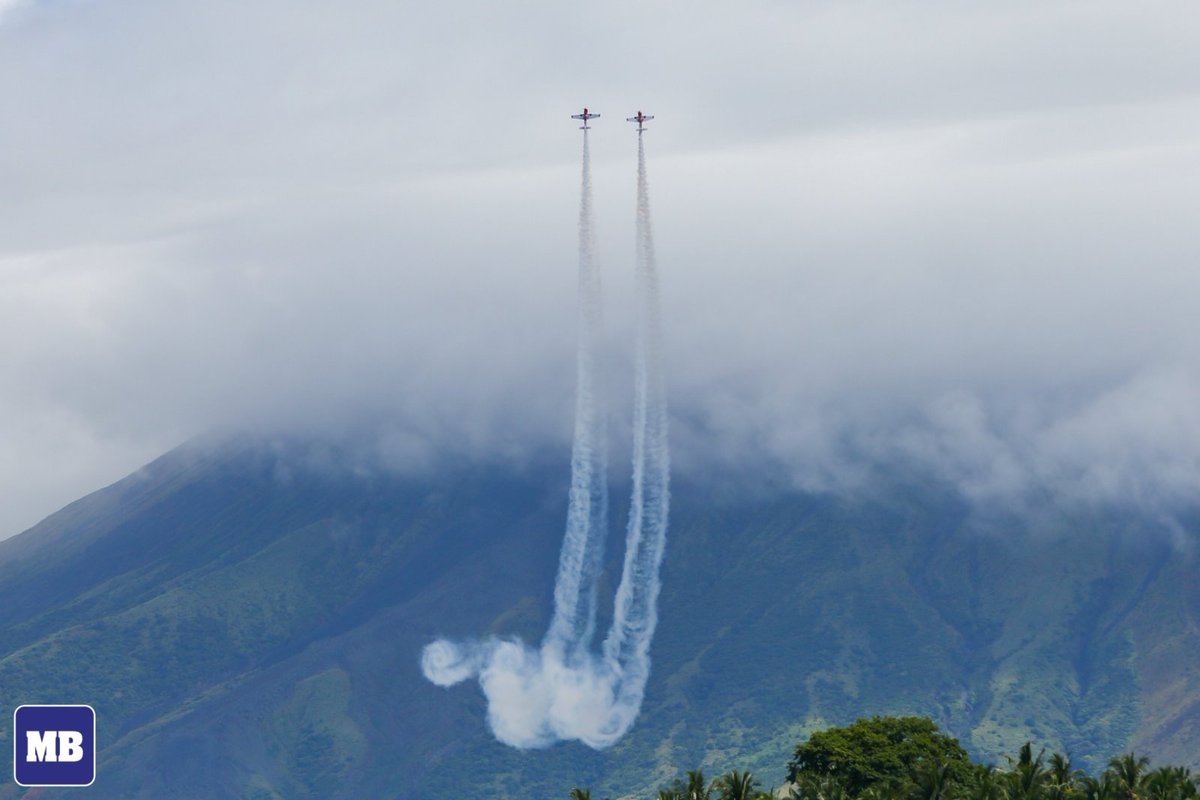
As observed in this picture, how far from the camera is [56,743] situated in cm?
8794

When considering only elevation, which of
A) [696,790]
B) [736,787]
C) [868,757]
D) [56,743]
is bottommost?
[56,743]

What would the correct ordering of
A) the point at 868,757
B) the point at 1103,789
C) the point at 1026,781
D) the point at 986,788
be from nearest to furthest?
the point at 986,788 → the point at 1103,789 → the point at 1026,781 → the point at 868,757

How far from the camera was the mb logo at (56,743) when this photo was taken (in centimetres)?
8688

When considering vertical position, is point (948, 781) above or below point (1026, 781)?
above

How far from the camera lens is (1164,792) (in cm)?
14588

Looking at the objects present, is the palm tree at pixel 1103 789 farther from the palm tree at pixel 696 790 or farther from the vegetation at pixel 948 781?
the palm tree at pixel 696 790

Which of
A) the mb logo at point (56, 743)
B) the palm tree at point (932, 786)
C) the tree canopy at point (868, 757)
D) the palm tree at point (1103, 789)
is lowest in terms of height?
the mb logo at point (56, 743)

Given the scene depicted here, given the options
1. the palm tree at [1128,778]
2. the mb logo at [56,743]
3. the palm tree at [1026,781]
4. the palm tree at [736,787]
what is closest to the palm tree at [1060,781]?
the palm tree at [1026,781]

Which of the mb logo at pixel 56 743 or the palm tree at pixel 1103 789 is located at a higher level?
the palm tree at pixel 1103 789

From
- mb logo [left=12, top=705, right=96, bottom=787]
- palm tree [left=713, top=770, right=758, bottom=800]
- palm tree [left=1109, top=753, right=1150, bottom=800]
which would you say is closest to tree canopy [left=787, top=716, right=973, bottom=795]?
palm tree [left=713, top=770, right=758, bottom=800]

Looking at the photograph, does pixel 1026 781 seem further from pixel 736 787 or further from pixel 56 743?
pixel 56 743

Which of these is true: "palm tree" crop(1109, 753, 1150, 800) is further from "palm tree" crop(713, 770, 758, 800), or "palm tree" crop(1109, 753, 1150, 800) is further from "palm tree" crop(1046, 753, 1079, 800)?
"palm tree" crop(713, 770, 758, 800)

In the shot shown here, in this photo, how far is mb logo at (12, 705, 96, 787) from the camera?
86.9 metres

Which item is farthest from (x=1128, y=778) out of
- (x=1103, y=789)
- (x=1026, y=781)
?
(x=1026, y=781)
